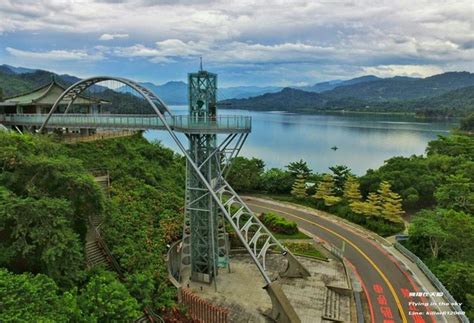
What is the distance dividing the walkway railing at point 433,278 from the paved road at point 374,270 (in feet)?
3.10

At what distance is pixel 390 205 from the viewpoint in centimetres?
2602

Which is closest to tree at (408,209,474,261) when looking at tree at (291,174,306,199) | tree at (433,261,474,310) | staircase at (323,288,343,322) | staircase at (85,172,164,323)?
tree at (433,261,474,310)

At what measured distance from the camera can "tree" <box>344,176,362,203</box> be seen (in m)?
28.7

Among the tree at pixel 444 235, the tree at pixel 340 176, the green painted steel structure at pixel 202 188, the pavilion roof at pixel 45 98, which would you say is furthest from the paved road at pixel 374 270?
the pavilion roof at pixel 45 98

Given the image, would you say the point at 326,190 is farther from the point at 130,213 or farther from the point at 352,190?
the point at 130,213

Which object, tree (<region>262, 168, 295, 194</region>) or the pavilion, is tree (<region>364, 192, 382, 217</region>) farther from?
the pavilion

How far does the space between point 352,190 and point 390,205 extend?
11.6ft

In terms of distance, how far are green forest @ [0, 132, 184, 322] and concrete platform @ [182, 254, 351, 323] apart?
8.91ft

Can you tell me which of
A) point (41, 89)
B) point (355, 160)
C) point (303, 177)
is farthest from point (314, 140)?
point (41, 89)

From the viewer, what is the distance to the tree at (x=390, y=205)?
25.9 metres

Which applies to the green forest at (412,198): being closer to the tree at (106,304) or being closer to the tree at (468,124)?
the tree at (106,304)

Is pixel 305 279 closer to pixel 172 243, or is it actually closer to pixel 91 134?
pixel 172 243

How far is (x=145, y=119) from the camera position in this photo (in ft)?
59.0

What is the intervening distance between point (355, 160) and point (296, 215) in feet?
135
